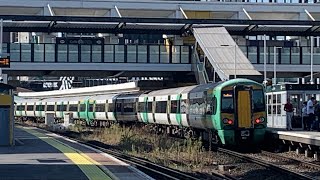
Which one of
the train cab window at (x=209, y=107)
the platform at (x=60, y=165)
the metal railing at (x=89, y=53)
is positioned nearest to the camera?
the platform at (x=60, y=165)

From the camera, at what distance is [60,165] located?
61.5ft

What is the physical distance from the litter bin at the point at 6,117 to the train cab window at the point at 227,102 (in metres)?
7.69

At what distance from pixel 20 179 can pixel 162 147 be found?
13.4m

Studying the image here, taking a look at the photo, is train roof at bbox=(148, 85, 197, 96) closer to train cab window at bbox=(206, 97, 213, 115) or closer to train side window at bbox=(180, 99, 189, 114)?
train side window at bbox=(180, 99, 189, 114)

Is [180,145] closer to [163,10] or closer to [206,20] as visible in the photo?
[206,20]

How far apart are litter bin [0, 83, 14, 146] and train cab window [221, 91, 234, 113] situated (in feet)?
25.2

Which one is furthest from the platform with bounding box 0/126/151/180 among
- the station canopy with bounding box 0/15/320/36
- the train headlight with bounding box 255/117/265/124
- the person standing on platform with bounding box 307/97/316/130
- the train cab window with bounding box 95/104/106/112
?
the train cab window with bounding box 95/104/106/112

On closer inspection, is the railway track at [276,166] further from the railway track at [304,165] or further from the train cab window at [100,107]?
the train cab window at [100,107]

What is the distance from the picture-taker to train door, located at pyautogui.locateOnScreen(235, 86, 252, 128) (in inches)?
1049

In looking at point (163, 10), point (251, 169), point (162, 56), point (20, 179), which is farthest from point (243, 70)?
point (20, 179)

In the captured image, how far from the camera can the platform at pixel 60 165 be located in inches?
642

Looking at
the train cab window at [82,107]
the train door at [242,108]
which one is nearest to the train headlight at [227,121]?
the train door at [242,108]

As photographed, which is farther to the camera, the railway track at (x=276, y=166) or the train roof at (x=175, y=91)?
the train roof at (x=175, y=91)

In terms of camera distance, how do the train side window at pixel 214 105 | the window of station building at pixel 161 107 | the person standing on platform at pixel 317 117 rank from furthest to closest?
the window of station building at pixel 161 107
the person standing on platform at pixel 317 117
the train side window at pixel 214 105
